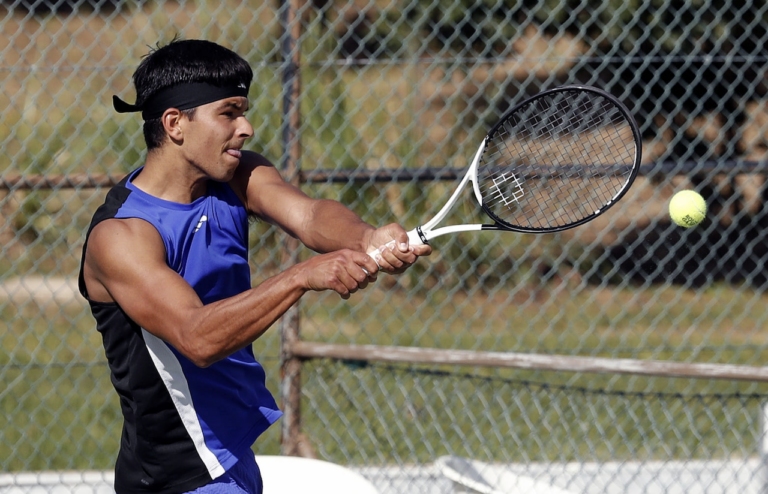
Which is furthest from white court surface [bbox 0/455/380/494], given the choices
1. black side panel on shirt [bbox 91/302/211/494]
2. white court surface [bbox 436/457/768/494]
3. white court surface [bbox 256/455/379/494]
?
white court surface [bbox 436/457/768/494]

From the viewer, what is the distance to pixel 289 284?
6.38 ft

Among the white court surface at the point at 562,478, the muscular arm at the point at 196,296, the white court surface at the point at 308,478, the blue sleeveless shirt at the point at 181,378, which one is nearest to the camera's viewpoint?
A: the muscular arm at the point at 196,296

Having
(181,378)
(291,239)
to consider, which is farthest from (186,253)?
(291,239)

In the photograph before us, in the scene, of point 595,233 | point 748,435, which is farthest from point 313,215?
point 595,233

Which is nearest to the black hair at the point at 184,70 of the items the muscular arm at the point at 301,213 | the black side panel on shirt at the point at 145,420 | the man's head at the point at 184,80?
the man's head at the point at 184,80

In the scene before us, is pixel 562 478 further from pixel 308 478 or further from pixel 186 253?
pixel 186 253

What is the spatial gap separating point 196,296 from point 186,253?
247 mm

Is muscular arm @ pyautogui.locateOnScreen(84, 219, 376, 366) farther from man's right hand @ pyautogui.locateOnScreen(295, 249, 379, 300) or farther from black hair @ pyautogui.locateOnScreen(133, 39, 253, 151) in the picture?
black hair @ pyautogui.locateOnScreen(133, 39, 253, 151)

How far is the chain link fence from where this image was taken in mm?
3873

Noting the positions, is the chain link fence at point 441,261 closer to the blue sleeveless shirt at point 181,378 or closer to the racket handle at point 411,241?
→ the blue sleeveless shirt at point 181,378

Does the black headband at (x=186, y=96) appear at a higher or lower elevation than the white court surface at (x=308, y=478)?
higher

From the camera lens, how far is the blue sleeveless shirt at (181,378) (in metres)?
2.20

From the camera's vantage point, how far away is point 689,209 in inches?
110

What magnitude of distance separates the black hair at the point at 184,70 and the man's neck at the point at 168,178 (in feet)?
0.16
